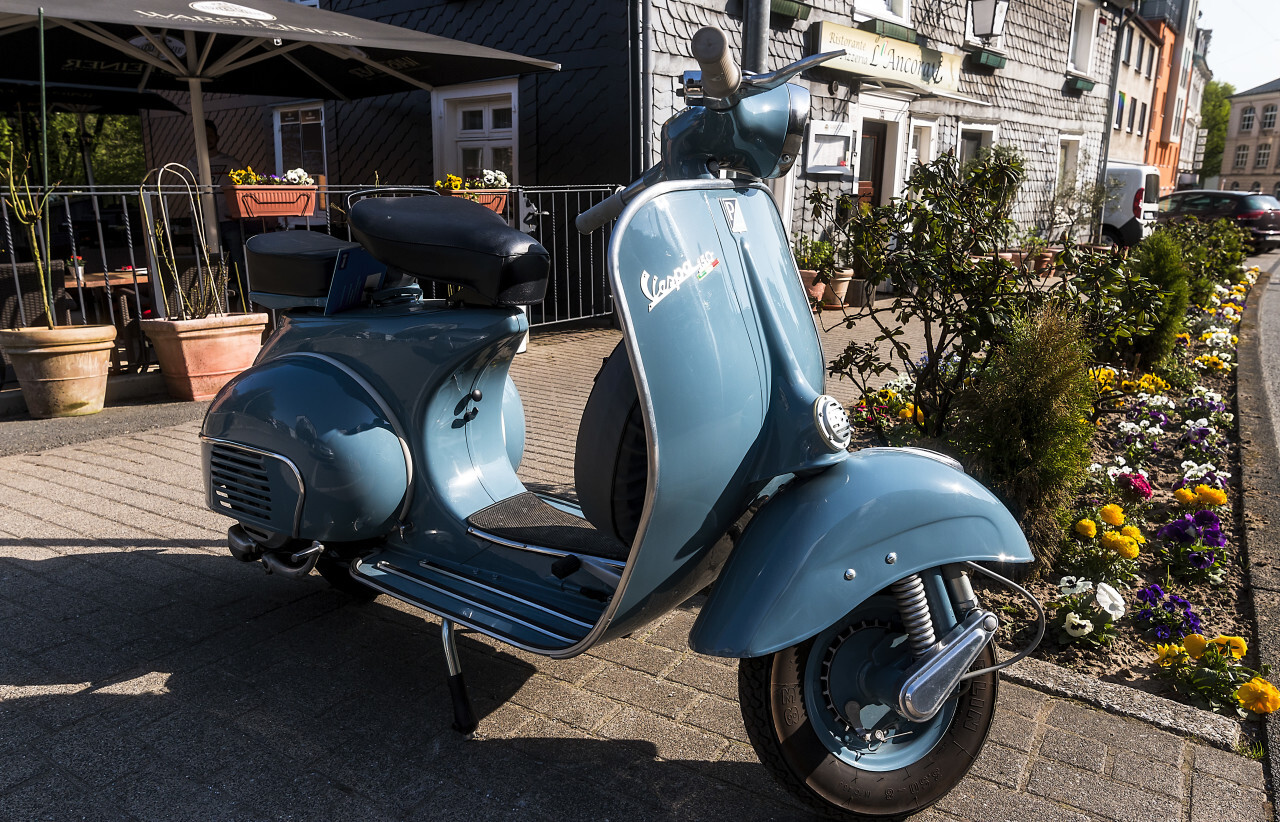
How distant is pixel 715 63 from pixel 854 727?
4.65 feet

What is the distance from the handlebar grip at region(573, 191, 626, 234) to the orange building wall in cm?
3275

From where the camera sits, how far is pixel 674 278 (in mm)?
1885

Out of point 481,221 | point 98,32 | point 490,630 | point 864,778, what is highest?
point 98,32

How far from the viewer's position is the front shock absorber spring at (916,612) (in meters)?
1.90

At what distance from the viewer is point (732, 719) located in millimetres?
2445

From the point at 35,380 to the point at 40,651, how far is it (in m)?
3.17

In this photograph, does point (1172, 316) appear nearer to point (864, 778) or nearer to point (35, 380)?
point (864, 778)

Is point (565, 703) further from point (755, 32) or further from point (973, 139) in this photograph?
point (973, 139)

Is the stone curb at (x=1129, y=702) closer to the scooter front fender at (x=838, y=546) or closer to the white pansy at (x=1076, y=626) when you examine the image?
the white pansy at (x=1076, y=626)

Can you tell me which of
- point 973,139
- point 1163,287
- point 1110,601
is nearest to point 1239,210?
point 973,139

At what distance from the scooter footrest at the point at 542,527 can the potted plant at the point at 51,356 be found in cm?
387

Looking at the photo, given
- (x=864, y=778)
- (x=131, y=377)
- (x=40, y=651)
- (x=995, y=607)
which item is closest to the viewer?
(x=864, y=778)

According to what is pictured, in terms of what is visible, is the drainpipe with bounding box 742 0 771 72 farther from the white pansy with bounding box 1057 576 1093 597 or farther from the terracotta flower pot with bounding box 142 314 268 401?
the terracotta flower pot with bounding box 142 314 268 401

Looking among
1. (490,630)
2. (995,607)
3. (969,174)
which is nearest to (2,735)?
(490,630)
